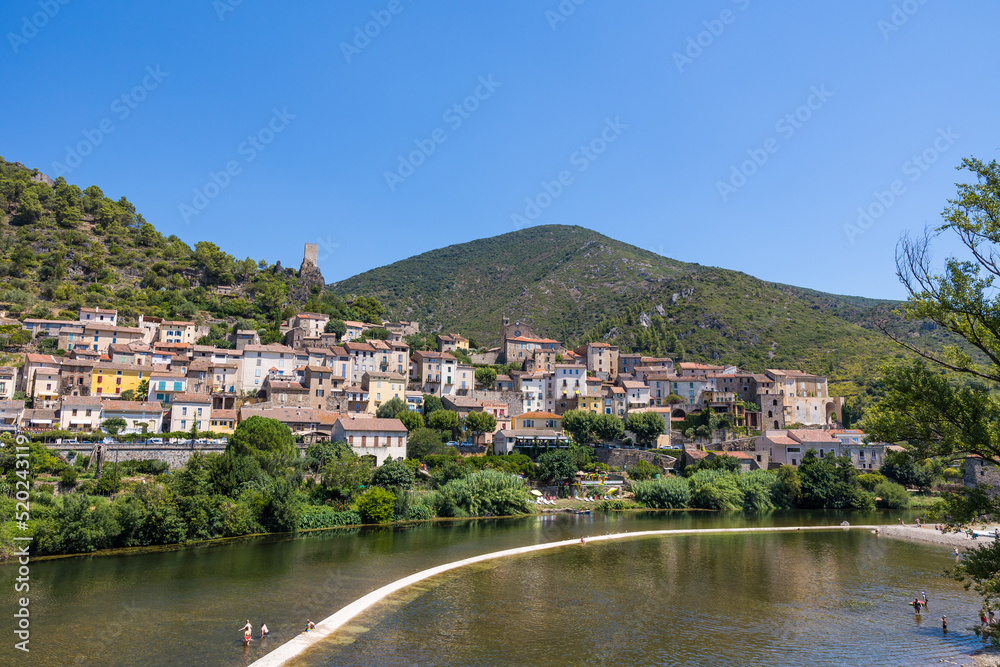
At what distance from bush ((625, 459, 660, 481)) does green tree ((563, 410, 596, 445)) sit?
637 centimetres

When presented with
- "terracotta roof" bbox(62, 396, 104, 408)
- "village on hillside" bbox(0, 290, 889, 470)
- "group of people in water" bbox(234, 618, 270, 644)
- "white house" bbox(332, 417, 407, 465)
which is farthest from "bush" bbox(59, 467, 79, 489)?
"group of people in water" bbox(234, 618, 270, 644)

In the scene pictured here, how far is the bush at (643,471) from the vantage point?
195 feet

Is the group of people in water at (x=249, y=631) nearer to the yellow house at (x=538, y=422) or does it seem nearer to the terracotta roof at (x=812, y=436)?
the yellow house at (x=538, y=422)

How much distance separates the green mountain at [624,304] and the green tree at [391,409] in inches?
2056

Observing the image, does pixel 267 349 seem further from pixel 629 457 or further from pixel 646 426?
pixel 646 426

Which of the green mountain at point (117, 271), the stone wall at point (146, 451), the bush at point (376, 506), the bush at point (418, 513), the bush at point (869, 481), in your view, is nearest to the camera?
the stone wall at point (146, 451)

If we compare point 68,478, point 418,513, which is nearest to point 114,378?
point 68,478

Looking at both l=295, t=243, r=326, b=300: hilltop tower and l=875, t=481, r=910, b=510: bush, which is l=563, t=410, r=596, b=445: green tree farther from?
l=295, t=243, r=326, b=300: hilltop tower

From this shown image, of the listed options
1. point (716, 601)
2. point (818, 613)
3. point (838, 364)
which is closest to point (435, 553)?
point (716, 601)

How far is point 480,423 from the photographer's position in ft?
204

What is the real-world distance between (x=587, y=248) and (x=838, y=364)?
274ft

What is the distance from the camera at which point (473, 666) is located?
62.6 feet

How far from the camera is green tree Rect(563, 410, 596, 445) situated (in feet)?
214
